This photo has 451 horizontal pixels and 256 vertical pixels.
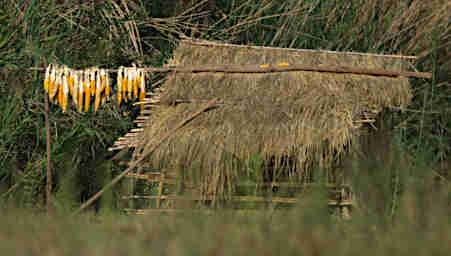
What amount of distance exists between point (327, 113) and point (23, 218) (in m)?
4.23

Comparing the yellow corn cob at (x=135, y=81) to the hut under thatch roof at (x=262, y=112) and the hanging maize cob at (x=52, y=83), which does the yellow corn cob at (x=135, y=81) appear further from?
the hanging maize cob at (x=52, y=83)

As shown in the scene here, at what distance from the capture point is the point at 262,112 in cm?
727

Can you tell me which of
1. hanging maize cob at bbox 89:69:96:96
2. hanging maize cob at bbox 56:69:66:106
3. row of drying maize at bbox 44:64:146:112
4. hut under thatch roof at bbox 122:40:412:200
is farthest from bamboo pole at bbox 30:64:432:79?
hanging maize cob at bbox 56:69:66:106

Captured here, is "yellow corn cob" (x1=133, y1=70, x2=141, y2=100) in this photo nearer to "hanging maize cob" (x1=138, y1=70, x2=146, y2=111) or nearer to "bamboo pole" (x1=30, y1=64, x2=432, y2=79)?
"hanging maize cob" (x1=138, y1=70, x2=146, y2=111)

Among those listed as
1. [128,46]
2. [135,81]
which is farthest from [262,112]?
[128,46]

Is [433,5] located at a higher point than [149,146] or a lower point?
higher

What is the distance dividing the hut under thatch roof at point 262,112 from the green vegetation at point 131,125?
0.62 metres

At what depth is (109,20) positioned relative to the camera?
11.0 meters

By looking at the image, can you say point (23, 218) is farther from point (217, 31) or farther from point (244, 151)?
point (217, 31)

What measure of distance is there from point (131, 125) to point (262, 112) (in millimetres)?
3629

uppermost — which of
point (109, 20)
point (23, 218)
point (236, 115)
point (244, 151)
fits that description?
point (109, 20)

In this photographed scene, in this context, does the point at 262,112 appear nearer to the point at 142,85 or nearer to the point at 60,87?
the point at 142,85

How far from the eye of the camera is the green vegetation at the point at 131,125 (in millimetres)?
2826

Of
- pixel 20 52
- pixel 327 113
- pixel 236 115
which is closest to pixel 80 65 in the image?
pixel 20 52
